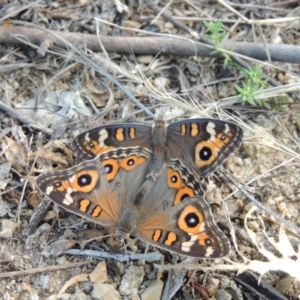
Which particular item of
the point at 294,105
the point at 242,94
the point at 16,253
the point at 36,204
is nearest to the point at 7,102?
the point at 36,204

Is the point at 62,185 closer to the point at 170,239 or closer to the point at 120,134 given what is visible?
the point at 120,134

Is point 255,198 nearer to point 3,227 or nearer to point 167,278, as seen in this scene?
point 167,278

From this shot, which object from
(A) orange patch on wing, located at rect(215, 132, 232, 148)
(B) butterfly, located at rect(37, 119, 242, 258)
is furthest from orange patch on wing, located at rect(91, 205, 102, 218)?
(A) orange patch on wing, located at rect(215, 132, 232, 148)

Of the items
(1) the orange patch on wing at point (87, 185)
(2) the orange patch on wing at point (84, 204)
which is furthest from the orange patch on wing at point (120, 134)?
(2) the orange patch on wing at point (84, 204)

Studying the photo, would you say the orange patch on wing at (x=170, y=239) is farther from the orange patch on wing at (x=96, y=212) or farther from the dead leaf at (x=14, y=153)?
the dead leaf at (x=14, y=153)

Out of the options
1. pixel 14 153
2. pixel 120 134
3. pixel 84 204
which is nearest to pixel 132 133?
pixel 120 134

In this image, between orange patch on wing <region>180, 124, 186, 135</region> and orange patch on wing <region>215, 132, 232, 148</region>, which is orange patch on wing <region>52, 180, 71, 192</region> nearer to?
orange patch on wing <region>180, 124, 186, 135</region>
